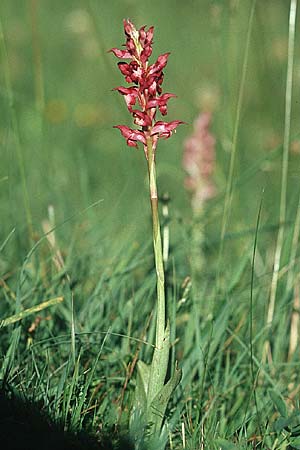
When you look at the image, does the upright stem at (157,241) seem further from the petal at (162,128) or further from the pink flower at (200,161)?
the pink flower at (200,161)

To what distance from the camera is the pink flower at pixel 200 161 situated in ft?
9.95

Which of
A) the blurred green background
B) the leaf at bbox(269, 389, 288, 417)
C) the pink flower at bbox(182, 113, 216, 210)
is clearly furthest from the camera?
the pink flower at bbox(182, 113, 216, 210)

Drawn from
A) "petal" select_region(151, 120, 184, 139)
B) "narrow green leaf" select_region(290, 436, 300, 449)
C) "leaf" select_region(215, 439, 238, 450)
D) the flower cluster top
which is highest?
A: the flower cluster top

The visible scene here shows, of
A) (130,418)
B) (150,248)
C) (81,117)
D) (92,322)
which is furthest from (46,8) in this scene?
(130,418)

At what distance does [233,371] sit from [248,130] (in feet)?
11.0

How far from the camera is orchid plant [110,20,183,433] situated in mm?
1557

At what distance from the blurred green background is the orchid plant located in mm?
664

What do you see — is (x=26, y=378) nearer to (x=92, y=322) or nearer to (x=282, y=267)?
(x=92, y=322)

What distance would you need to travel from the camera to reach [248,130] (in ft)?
16.8

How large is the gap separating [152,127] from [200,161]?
4.97 ft

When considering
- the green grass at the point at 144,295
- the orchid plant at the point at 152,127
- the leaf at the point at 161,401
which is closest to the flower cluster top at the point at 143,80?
the orchid plant at the point at 152,127

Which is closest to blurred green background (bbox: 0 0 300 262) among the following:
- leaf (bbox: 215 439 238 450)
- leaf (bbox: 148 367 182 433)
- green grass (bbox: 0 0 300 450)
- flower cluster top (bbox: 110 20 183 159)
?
green grass (bbox: 0 0 300 450)

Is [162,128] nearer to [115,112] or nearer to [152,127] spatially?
[152,127]

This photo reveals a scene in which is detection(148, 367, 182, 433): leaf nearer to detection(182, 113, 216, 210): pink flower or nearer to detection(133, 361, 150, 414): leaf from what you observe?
detection(133, 361, 150, 414): leaf
